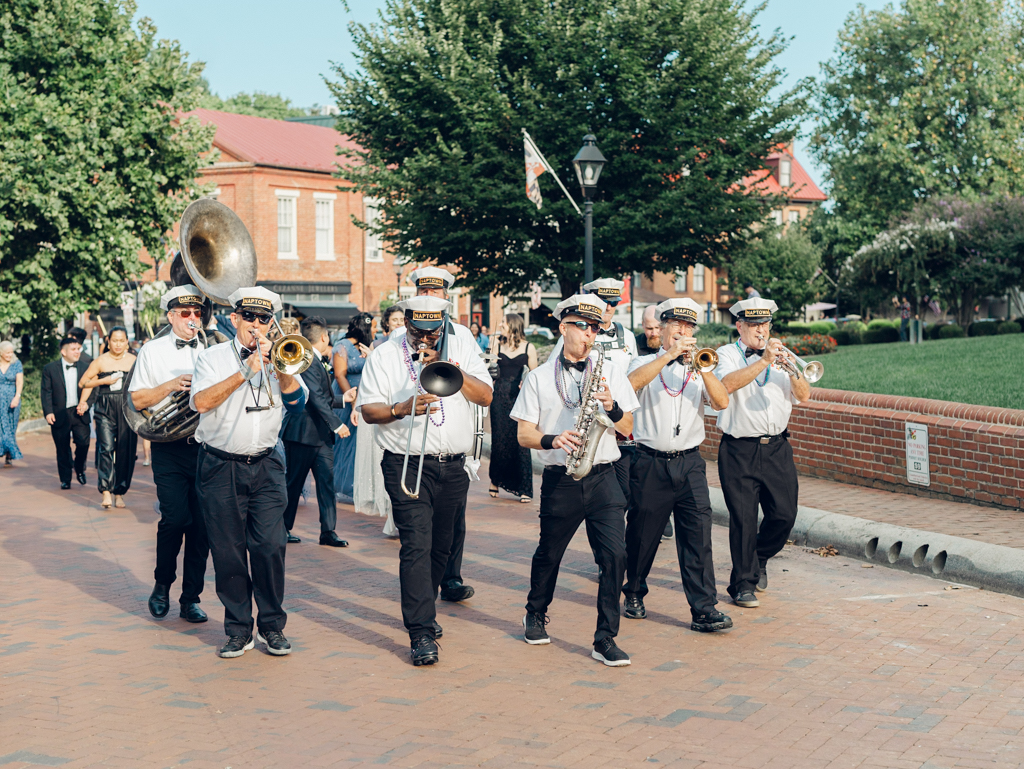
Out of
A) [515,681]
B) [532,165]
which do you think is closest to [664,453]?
[515,681]

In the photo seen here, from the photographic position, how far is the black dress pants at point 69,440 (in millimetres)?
13534

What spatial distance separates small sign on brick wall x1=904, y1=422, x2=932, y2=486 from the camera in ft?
35.9

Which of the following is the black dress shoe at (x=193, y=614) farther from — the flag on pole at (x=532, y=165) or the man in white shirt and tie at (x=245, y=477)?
the flag on pole at (x=532, y=165)

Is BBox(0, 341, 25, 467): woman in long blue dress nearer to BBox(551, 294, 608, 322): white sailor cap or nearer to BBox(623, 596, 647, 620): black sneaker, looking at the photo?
BBox(623, 596, 647, 620): black sneaker

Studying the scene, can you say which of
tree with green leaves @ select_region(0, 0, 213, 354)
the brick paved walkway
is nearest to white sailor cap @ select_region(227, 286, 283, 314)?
the brick paved walkway

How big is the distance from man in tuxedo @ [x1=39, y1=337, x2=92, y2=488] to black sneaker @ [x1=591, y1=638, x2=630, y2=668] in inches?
366

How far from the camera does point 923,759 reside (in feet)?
15.4

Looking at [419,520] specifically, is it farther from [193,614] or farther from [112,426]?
[112,426]

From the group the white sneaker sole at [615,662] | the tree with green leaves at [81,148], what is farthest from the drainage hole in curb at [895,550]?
the tree with green leaves at [81,148]

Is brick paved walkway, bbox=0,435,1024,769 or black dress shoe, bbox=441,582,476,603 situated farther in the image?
black dress shoe, bbox=441,582,476,603

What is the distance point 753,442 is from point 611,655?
1907 millimetres

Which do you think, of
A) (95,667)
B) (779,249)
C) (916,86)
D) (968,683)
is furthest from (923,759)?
(916,86)

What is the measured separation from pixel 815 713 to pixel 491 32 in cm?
2088

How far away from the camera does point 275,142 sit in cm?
5162
